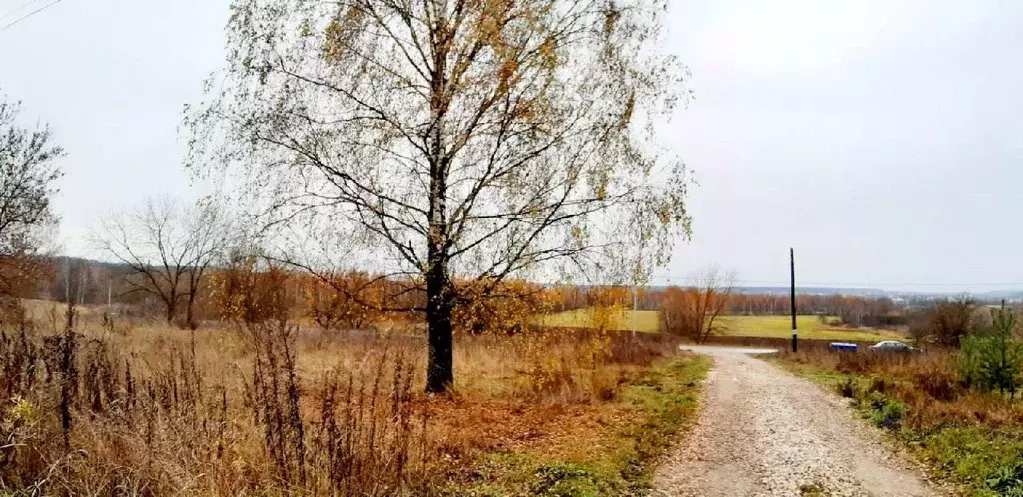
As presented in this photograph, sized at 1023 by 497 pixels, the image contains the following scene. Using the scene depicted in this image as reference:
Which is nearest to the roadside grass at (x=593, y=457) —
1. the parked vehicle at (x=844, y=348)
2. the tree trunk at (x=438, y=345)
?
the tree trunk at (x=438, y=345)

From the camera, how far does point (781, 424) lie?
1152 centimetres

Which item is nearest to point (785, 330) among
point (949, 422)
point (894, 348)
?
point (894, 348)

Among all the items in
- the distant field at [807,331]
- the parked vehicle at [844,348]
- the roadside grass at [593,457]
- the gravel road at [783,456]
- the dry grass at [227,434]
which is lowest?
the distant field at [807,331]

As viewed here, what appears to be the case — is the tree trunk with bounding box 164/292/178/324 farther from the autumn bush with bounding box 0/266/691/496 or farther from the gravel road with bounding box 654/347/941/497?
the gravel road with bounding box 654/347/941/497

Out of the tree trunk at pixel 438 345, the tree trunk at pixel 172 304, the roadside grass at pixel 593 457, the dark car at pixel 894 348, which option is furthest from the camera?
the tree trunk at pixel 172 304

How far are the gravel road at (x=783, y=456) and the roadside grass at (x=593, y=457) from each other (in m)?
0.34

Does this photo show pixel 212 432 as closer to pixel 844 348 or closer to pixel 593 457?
pixel 593 457

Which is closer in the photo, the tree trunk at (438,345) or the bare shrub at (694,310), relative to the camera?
the tree trunk at (438,345)

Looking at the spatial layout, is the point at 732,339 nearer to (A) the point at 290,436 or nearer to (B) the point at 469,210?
(B) the point at 469,210

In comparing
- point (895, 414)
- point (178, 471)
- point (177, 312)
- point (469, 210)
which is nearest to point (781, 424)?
point (895, 414)

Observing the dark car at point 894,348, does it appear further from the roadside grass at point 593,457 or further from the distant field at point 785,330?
the roadside grass at point 593,457

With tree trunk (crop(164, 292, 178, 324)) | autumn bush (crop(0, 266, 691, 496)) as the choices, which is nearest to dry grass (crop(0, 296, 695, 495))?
autumn bush (crop(0, 266, 691, 496))

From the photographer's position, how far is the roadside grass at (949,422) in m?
7.95

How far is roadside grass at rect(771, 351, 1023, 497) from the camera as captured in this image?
7.95 meters
